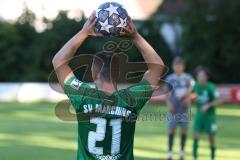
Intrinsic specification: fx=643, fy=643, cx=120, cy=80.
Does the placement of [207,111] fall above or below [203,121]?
above

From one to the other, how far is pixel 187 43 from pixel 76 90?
32.3 meters

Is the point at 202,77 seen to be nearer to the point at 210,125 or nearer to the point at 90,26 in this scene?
the point at 210,125

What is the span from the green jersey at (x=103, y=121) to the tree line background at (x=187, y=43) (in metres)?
30.4

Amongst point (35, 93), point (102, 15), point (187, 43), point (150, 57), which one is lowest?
point (150, 57)

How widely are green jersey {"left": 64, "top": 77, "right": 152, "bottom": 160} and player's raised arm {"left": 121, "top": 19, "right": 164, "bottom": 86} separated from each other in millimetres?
305

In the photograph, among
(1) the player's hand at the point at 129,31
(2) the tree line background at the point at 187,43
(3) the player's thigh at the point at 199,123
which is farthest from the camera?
(2) the tree line background at the point at 187,43

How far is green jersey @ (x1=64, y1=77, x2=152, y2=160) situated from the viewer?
4.97 m

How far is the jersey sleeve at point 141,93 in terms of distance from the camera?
16.7ft

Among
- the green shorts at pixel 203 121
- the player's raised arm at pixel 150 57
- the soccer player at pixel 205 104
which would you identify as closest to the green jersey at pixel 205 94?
the soccer player at pixel 205 104

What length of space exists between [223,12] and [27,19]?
12.1 meters

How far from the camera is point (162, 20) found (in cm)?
4016

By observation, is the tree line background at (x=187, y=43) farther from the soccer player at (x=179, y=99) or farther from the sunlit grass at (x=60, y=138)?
the soccer player at (x=179, y=99)

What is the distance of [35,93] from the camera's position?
28875mm

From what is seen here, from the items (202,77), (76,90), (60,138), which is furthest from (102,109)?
(60,138)
